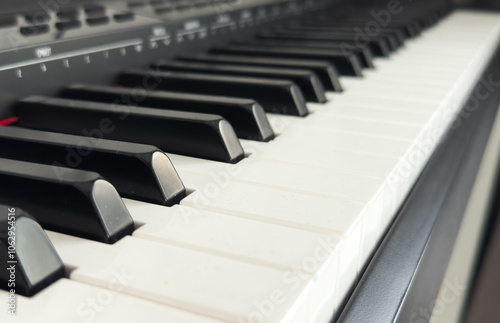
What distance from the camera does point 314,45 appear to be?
Answer: 121 centimetres

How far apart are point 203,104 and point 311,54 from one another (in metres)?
0.46

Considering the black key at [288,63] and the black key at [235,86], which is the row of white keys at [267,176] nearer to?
the black key at [235,86]

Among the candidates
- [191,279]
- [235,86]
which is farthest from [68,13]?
[191,279]

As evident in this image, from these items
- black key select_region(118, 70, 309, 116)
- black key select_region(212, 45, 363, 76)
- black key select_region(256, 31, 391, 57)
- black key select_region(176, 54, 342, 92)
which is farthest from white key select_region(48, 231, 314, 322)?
black key select_region(256, 31, 391, 57)

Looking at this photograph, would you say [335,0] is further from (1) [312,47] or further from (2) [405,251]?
(2) [405,251]

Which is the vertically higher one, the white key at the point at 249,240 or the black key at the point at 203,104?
the black key at the point at 203,104

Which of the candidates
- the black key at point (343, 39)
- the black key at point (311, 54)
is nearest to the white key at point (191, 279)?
the black key at point (311, 54)

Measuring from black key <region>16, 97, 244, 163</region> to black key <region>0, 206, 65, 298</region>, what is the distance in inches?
10.2

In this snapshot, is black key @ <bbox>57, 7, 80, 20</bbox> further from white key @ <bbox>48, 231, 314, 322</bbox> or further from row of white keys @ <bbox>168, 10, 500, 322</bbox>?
white key @ <bbox>48, 231, 314, 322</bbox>

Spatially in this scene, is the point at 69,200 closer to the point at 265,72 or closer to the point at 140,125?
the point at 140,125

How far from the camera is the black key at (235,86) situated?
0.79 meters

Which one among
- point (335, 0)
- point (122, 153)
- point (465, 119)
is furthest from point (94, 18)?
point (335, 0)

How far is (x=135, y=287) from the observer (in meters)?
0.35

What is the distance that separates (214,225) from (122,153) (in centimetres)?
12
